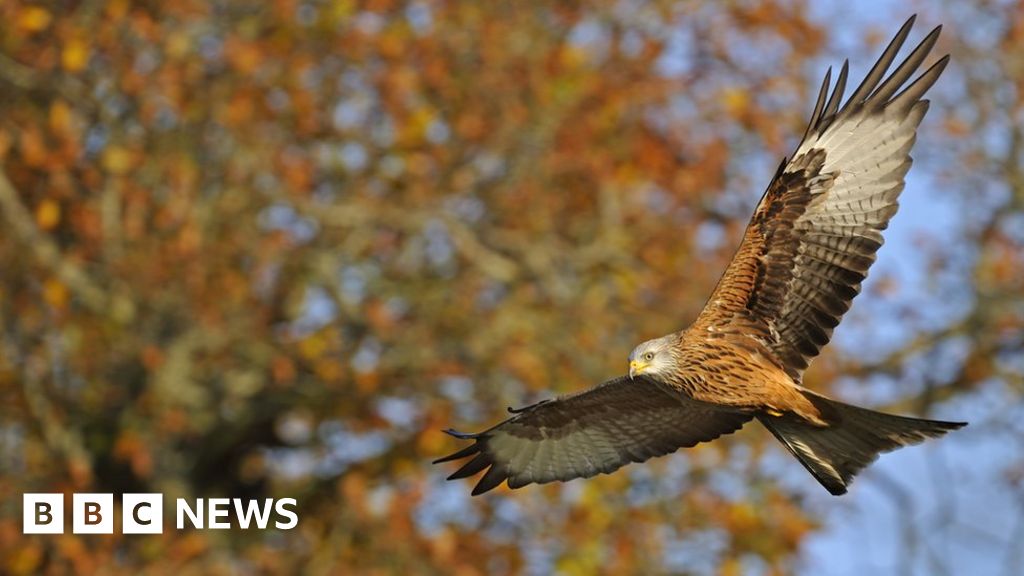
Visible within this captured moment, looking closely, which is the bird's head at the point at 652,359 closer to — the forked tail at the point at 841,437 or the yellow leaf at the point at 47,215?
the forked tail at the point at 841,437

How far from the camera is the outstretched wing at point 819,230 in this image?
5648 mm

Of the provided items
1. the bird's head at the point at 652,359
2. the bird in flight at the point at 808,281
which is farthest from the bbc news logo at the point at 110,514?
the bird in flight at the point at 808,281

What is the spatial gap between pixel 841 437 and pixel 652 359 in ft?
2.16

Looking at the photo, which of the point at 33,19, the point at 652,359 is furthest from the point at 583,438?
the point at 33,19

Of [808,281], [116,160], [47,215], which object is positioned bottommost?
[808,281]

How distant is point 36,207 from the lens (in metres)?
11.5

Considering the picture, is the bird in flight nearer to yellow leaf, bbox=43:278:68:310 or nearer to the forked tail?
the forked tail

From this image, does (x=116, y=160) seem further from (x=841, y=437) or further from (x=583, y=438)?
(x=841, y=437)

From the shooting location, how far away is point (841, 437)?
5547 millimetres

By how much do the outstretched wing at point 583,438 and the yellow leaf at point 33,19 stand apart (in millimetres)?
5429

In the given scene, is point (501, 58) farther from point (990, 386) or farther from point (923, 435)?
point (923, 435)

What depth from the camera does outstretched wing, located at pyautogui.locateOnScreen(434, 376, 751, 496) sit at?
20.7 ft

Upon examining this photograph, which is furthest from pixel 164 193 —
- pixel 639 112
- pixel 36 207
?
pixel 639 112

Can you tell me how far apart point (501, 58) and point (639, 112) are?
160 centimetres
